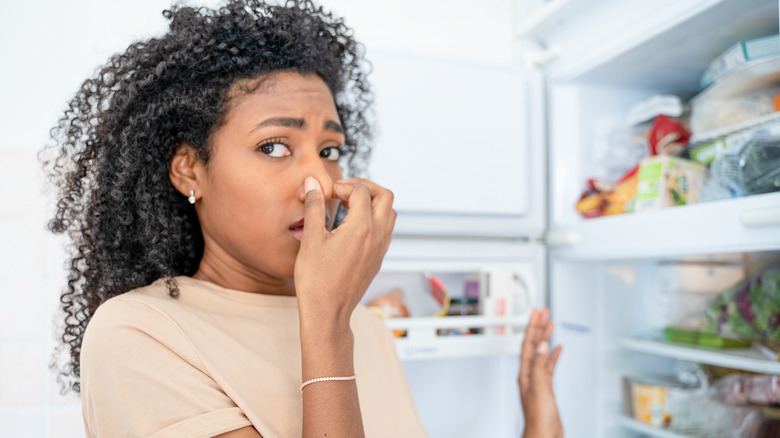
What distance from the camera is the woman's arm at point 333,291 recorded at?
2.27 ft

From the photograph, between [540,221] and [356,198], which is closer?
[356,198]

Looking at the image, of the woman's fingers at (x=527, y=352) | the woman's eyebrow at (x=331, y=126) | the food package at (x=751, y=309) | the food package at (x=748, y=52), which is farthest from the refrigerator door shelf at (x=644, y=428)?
the woman's eyebrow at (x=331, y=126)

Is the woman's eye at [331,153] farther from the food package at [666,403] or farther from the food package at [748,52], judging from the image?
the food package at [666,403]

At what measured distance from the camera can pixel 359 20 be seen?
146cm

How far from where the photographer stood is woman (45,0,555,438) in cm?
71

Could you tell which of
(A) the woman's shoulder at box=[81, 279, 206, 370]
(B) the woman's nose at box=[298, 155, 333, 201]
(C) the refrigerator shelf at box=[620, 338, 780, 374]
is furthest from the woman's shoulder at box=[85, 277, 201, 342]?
(C) the refrigerator shelf at box=[620, 338, 780, 374]

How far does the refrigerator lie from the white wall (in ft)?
0.90

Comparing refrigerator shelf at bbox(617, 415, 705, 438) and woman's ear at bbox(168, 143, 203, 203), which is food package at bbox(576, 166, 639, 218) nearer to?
refrigerator shelf at bbox(617, 415, 705, 438)

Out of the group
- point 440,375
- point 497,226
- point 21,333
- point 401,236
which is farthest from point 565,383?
point 21,333

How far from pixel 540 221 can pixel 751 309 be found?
0.47m

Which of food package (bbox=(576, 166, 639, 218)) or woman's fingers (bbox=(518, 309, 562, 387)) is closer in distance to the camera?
woman's fingers (bbox=(518, 309, 562, 387))

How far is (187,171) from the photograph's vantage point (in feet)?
2.96

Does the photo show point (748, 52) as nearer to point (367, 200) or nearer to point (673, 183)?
point (673, 183)

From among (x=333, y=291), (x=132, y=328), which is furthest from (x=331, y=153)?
(x=132, y=328)
